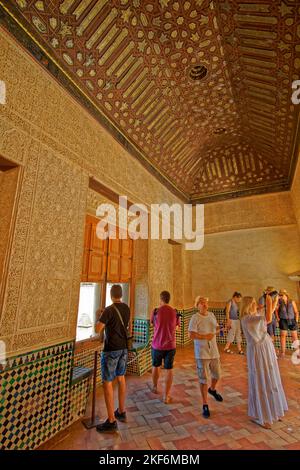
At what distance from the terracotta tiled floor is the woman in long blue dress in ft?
0.42

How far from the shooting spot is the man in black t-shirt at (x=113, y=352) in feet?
8.16

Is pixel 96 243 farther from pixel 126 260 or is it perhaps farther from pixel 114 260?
pixel 126 260

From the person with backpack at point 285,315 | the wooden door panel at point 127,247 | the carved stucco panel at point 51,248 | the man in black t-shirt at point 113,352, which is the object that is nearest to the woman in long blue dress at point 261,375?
the man in black t-shirt at point 113,352

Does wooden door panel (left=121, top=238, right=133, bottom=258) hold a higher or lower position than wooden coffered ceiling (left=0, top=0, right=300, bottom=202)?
lower

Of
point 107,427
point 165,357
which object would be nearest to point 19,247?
point 107,427

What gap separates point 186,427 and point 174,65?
523 centimetres

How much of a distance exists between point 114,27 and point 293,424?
5.57 metres

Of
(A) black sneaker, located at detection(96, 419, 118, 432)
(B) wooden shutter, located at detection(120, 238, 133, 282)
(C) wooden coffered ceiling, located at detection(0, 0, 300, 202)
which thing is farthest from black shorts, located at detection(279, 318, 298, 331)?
(A) black sneaker, located at detection(96, 419, 118, 432)

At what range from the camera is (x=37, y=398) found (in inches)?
90.7

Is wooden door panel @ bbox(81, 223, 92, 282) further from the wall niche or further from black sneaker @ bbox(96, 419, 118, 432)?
black sneaker @ bbox(96, 419, 118, 432)

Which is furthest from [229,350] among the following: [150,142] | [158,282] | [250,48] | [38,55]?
[38,55]

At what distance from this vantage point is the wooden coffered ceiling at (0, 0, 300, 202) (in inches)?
114

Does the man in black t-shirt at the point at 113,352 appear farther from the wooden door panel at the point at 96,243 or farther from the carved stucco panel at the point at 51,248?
the wooden door panel at the point at 96,243

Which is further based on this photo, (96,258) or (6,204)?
(96,258)
